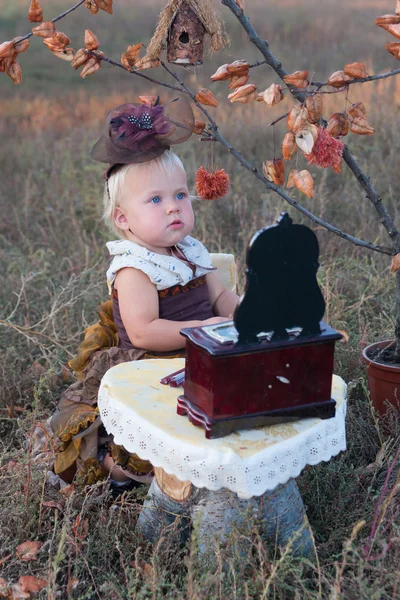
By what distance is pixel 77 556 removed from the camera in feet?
7.39

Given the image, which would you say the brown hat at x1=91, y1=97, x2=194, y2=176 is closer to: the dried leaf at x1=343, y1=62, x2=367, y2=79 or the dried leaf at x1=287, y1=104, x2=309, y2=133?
the dried leaf at x1=287, y1=104, x2=309, y2=133

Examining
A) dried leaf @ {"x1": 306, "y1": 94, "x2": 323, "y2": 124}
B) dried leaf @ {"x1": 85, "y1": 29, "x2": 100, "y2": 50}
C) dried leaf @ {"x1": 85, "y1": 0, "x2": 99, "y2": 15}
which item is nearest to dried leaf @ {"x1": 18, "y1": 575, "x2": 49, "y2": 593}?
dried leaf @ {"x1": 306, "y1": 94, "x2": 323, "y2": 124}

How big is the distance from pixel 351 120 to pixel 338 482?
4.30 feet

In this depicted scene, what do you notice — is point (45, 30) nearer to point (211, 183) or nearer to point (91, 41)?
point (91, 41)

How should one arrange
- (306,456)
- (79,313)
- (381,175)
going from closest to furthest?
(306,456), (79,313), (381,175)

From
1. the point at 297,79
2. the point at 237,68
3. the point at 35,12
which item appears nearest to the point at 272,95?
the point at 297,79

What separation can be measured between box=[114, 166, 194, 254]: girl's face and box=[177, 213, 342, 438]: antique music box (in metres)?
0.69

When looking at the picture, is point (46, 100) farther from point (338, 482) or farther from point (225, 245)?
point (338, 482)

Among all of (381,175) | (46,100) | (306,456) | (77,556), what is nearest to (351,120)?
(306,456)

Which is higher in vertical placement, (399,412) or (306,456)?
(306,456)

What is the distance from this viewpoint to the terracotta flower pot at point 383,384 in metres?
2.82

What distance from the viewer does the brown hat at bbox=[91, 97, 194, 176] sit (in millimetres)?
2584

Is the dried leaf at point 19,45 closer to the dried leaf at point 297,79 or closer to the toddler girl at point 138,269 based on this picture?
the toddler girl at point 138,269

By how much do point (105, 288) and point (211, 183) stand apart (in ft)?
5.95
